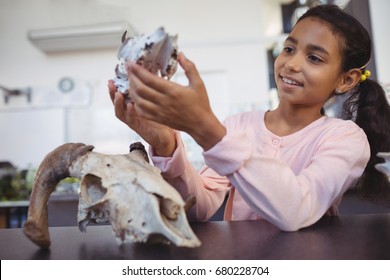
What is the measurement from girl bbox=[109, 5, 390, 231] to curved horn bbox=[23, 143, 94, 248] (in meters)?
0.10

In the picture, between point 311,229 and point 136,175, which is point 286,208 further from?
point 136,175

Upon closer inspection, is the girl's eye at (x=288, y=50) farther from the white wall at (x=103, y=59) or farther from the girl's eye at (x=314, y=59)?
the white wall at (x=103, y=59)

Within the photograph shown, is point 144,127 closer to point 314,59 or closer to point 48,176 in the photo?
point 48,176

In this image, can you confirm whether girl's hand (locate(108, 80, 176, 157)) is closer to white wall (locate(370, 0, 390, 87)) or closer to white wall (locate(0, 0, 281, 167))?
white wall (locate(370, 0, 390, 87))

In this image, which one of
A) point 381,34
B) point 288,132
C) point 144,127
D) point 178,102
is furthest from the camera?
point 381,34

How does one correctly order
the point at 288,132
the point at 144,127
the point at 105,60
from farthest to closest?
the point at 105,60 → the point at 288,132 → the point at 144,127

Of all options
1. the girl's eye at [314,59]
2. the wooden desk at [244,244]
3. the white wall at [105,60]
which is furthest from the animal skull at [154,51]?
the white wall at [105,60]

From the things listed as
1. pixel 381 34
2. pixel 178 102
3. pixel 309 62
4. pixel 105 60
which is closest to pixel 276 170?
pixel 178 102

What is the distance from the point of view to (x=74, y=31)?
3605mm

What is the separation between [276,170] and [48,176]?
349 mm

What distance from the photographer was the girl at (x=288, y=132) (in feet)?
1.60

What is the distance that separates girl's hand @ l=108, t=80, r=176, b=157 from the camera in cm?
58

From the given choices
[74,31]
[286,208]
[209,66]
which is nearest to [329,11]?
[286,208]

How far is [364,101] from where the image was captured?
3.04 ft
